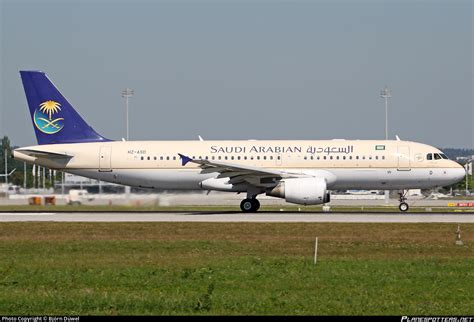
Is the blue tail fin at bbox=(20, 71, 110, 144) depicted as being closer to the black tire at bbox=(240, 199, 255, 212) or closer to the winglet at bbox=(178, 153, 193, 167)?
the winglet at bbox=(178, 153, 193, 167)

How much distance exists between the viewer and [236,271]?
19.5 m

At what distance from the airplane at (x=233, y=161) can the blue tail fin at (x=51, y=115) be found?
0.05m

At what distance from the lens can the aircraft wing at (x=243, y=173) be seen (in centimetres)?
4191

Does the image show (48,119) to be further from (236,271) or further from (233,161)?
(236,271)

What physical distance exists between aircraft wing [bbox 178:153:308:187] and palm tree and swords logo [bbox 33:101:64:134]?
24.3ft

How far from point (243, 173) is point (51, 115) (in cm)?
1125

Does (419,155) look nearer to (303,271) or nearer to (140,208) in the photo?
(140,208)

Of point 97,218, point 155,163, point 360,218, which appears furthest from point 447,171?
point 97,218

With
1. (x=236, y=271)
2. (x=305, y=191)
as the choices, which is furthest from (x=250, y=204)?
(x=236, y=271)

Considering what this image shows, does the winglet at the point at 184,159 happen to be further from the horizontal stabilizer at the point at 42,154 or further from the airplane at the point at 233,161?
the horizontal stabilizer at the point at 42,154

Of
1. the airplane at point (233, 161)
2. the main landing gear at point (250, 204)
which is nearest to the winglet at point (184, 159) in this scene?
the airplane at point (233, 161)

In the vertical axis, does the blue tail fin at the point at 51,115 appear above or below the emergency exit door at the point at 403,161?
above

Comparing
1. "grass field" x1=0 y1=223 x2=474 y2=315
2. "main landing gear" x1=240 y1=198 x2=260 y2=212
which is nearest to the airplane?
"main landing gear" x1=240 y1=198 x2=260 y2=212

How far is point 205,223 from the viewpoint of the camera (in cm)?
3494
